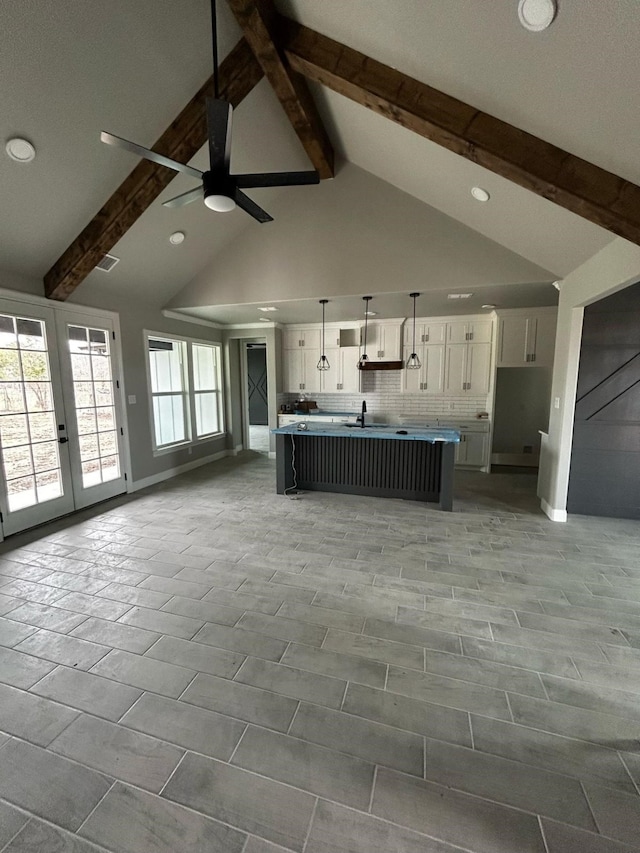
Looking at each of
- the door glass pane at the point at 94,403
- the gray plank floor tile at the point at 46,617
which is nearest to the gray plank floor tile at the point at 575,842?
the gray plank floor tile at the point at 46,617

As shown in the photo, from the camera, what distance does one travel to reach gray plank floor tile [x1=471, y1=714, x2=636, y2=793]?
4.63 ft

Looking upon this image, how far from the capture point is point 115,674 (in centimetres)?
189

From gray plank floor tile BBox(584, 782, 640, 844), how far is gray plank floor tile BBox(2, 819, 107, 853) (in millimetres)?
1727

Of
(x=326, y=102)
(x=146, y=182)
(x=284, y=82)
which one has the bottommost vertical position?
(x=146, y=182)

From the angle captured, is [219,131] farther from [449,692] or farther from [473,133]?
[449,692]

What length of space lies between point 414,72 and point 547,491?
160 inches

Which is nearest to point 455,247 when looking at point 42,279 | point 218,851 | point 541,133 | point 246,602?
point 541,133

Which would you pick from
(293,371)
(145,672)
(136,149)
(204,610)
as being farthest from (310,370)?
(145,672)

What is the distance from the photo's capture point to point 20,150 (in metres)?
2.58

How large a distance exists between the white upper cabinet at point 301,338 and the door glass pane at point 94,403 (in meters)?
3.17

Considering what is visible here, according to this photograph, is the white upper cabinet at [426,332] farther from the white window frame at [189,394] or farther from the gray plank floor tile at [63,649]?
the gray plank floor tile at [63,649]

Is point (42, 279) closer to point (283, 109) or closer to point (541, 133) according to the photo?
point (283, 109)

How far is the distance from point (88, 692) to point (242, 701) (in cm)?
78

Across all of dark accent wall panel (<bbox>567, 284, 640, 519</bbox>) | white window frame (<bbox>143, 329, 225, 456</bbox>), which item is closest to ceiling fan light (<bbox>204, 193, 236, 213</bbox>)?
white window frame (<bbox>143, 329, 225, 456</bbox>)
